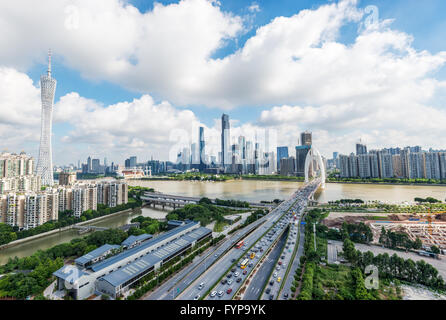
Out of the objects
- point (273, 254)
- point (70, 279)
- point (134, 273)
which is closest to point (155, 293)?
point (134, 273)

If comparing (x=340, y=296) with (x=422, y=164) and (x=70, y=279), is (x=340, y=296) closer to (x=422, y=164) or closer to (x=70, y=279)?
(x=70, y=279)

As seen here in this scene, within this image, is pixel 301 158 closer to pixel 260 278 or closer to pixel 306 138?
pixel 306 138

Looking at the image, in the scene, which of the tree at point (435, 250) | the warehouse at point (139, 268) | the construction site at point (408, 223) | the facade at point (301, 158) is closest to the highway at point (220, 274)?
the warehouse at point (139, 268)

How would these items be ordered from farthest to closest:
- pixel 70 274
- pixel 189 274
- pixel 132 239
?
1. pixel 132 239
2. pixel 189 274
3. pixel 70 274

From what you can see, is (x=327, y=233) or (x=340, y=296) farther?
(x=327, y=233)

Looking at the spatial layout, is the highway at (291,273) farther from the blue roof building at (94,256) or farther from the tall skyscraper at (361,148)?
the tall skyscraper at (361,148)

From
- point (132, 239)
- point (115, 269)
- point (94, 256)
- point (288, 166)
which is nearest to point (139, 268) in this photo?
point (115, 269)

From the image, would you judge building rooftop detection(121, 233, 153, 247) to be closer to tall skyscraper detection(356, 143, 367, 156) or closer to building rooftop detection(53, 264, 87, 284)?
building rooftop detection(53, 264, 87, 284)
